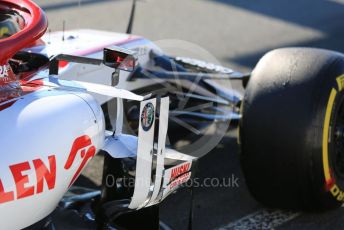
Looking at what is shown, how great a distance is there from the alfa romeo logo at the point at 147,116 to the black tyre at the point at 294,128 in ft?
2.94

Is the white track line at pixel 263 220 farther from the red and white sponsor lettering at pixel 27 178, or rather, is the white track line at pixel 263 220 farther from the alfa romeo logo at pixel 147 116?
the red and white sponsor lettering at pixel 27 178

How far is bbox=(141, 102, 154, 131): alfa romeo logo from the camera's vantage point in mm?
2918

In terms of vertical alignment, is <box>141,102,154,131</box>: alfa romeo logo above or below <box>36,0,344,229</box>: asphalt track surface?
above

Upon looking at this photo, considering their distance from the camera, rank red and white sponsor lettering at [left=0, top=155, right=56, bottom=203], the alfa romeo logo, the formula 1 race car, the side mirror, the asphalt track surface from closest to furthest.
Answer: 1. red and white sponsor lettering at [left=0, top=155, right=56, bottom=203]
2. the formula 1 race car
3. the alfa romeo logo
4. the side mirror
5. the asphalt track surface

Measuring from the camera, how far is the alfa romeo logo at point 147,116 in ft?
A: 9.57

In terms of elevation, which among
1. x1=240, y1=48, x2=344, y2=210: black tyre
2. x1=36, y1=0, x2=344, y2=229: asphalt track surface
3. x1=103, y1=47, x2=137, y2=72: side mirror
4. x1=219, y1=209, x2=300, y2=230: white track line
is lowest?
x1=219, y1=209, x2=300, y2=230: white track line

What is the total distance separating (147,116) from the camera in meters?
2.94

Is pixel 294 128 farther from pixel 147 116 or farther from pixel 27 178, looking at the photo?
pixel 27 178

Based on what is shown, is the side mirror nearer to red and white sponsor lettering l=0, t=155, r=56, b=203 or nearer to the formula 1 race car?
the formula 1 race car

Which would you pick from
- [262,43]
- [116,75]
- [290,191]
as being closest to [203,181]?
[290,191]

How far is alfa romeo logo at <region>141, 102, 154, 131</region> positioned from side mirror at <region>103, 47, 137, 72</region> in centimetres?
23

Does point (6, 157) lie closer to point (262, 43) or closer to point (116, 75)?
point (116, 75)

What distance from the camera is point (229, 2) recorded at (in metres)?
9.34

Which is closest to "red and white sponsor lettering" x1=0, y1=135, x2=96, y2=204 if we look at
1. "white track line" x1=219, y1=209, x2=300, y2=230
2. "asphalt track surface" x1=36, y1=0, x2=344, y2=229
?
"white track line" x1=219, y1=209, x2=300, y2=230
